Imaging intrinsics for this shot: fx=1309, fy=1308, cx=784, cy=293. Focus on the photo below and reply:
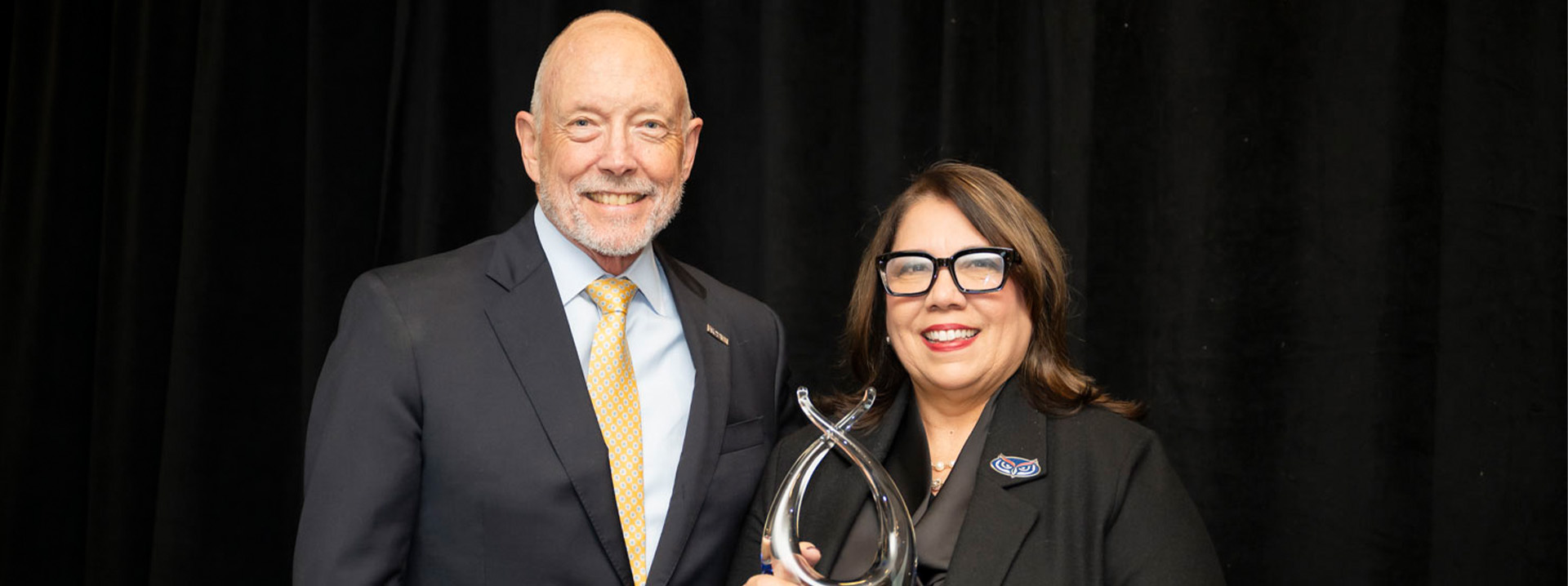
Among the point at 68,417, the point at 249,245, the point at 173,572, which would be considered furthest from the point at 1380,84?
the point at 68,417

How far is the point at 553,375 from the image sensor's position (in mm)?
1936

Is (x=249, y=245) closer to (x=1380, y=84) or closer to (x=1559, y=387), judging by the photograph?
(x=1380, y=84)

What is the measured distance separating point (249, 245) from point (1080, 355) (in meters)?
1.99

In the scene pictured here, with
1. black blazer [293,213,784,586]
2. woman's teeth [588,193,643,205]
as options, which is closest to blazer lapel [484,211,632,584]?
black blazer [293,213,784,586]

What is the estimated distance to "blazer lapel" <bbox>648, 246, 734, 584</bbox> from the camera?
193 cm

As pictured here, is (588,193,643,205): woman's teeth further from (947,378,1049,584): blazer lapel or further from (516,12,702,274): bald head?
(947,378,1049,584): blazer lapel

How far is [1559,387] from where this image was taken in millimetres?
2459

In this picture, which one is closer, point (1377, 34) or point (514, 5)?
point (1377, 34)

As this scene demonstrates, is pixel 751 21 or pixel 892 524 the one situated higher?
pixel 751 21

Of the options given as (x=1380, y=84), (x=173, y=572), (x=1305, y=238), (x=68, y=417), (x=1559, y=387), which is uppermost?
(x=1380, y=84)

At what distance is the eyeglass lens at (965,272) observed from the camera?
1.87 metres

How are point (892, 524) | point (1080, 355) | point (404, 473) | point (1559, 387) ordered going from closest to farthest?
point (892, 524) → point (404, 473) → point (1559, 387) → point (1080, 355)

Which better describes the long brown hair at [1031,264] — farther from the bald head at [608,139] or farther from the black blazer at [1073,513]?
the bald head at [608,139]

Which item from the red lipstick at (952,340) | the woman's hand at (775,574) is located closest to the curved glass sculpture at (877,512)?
the woman's hand at (775,574)
